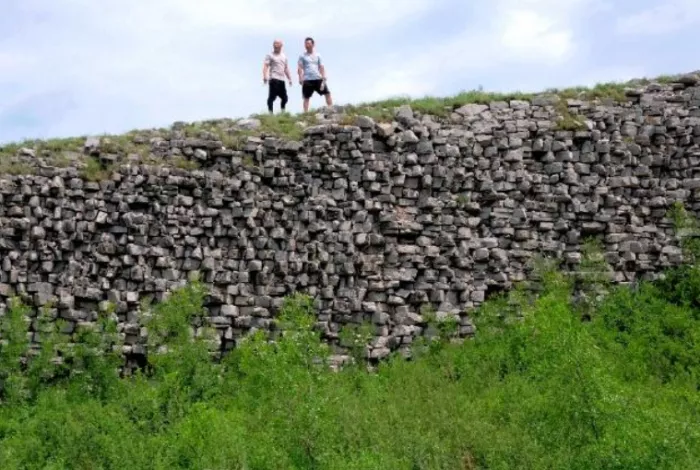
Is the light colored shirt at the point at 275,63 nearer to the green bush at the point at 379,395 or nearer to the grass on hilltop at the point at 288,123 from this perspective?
the grass on hilltop at the point at 288,123

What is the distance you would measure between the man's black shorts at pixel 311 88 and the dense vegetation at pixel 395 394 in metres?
4.30

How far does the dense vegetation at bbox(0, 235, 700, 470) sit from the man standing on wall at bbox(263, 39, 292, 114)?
4134 millimetres

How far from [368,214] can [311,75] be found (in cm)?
310

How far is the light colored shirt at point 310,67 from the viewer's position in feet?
56.4

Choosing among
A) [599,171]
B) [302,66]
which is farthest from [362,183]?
[599,171]

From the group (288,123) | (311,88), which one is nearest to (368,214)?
(288,123)

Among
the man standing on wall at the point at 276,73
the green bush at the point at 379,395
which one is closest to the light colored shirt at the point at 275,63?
the man standing on wall at the point at 276,73

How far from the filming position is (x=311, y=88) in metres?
17.3

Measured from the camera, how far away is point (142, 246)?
14812 mm

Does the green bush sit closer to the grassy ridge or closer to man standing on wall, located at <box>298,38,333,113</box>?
the grassy ridge

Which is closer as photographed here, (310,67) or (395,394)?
(395,394)

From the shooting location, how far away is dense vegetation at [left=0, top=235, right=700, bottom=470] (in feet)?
35.0

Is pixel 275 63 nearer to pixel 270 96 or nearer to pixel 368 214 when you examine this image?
pixel 270 96

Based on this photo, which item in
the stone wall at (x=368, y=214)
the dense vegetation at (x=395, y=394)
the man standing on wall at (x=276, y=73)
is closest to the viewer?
the dense vegetation at (x=395, y=394)
